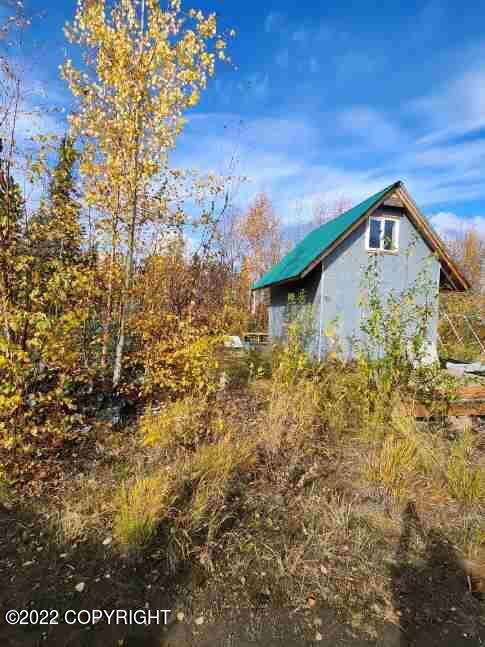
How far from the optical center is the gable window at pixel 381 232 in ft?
32.7

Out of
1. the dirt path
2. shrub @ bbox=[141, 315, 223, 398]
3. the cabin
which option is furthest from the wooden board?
the cabin

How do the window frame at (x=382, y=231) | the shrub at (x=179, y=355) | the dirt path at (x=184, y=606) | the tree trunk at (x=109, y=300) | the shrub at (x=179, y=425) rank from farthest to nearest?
the window frame at (x=382, y=231) < the tree trunk at (x=109, y=300) < the shrub at (x=179, y=355) < the shrub at (x=179, y=425) < the dirt path at (x=184, y=606)

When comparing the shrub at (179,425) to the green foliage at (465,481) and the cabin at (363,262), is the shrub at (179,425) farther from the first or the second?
the cabin at (363,262)

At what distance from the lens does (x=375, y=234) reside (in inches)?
399

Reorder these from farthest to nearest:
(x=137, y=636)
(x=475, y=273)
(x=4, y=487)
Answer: (x=475, y=273) → (x=4, y=487) → (x=137, y=636)

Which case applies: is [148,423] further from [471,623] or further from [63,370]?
[471,623]

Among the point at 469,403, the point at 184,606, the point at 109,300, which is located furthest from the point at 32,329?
the point at 469,403

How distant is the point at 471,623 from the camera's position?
6.06 ft

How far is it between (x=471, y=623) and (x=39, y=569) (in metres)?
2.67

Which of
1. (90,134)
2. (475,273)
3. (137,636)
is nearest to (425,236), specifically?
(90,134)

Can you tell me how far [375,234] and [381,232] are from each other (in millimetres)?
190

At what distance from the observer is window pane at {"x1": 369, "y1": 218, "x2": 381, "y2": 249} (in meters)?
10.0

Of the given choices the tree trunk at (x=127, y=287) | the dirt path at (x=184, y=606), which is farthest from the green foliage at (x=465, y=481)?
the tree trunk at (x=127, y=287)

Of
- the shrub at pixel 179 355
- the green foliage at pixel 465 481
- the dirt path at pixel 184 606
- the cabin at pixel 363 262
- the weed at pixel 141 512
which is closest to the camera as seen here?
the dirt path at pixel 184 606
